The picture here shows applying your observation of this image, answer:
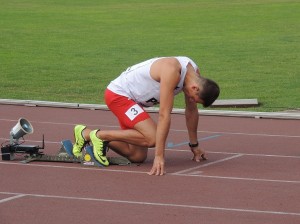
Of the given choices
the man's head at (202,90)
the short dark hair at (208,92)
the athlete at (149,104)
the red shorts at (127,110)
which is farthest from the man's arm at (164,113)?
the red shorts at (127,110)

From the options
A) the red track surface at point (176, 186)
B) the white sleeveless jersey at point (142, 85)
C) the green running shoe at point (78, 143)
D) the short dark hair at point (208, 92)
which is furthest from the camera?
the green running shoe at point (78, 143)

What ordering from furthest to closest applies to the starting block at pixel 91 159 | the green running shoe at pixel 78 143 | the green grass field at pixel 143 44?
1. the green grass field at pixel 143 44
2. the green running shoe at pixel 78 143
3. the starting block at pixel 91 159

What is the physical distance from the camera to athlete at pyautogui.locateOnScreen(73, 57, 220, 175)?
35.6 feet

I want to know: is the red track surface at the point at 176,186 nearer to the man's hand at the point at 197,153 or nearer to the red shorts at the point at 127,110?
the man's hand at the point at 197,153

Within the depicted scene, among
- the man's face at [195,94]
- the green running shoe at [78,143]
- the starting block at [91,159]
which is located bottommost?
the starting block at [91,159]

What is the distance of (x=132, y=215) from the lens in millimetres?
9023

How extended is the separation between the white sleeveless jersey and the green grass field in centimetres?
607

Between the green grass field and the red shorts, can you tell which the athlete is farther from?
the green grass field

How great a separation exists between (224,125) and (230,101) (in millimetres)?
2527

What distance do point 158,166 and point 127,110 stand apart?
0.87 meters

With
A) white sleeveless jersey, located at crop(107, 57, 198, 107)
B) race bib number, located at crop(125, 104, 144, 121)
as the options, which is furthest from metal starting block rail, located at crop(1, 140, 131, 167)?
white sleeveless jersey, located at crop(107, 57, 198, 107)

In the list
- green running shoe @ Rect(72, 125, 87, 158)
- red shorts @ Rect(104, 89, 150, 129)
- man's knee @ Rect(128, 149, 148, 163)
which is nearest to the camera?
red shorts @ Rect(104, 89, 150, 129)

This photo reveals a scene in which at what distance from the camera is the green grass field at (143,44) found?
20.9m

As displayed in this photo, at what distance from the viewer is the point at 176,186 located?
407 inches
